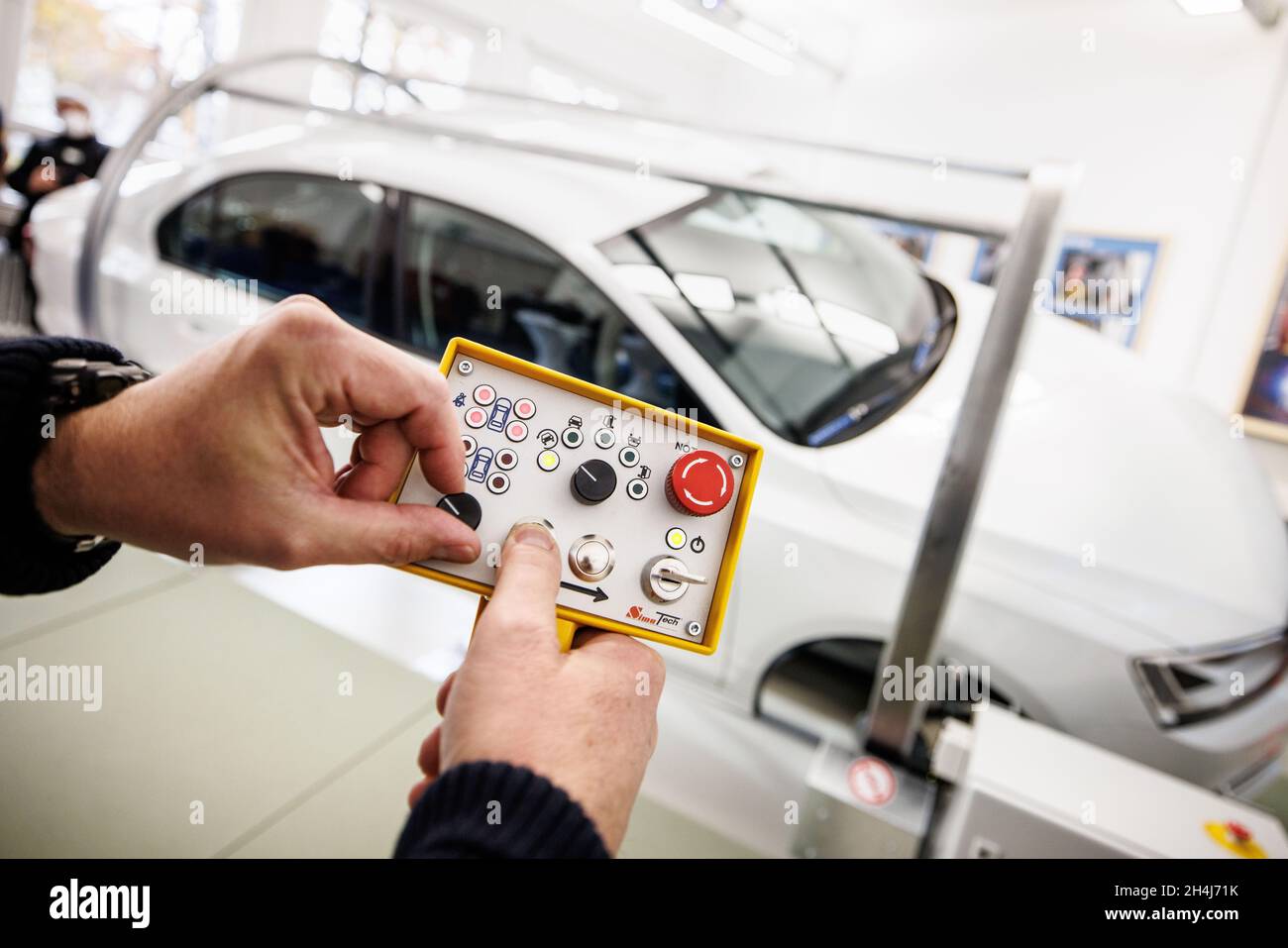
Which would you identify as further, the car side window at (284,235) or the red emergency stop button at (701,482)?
the car side window at (284,235)

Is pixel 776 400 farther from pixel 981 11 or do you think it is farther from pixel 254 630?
pixel 981 11

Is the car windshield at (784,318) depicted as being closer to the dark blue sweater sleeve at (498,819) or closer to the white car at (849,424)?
the white car at (849,424)

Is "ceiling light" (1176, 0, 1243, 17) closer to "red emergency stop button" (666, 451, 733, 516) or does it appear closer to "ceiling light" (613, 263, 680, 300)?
"ceiling light" (613, 263, 680, 300)

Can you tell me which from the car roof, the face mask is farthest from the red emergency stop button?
the face mask

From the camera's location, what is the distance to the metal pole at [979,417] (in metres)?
1.19

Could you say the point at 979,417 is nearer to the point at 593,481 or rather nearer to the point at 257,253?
the point at 593,481

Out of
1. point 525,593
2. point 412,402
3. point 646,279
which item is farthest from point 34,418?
point 646,279

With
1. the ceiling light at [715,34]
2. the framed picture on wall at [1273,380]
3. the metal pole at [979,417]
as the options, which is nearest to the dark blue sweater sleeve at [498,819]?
the metal pole at [979,417]

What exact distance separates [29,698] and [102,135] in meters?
5.58

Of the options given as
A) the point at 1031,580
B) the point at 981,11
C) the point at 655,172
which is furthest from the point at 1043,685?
the point at 981,11

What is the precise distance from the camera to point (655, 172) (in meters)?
1.43

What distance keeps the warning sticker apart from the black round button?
100 centimetres

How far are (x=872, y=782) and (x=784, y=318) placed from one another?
92 cm

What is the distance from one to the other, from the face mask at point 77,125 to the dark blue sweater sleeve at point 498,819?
4304 millimetres
